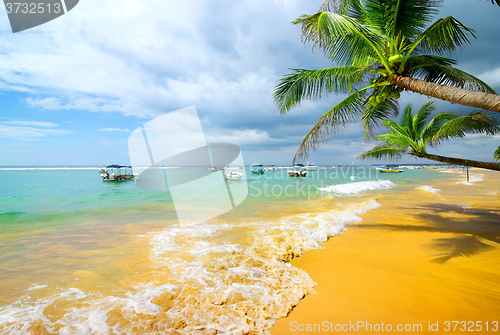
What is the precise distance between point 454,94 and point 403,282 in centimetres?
332

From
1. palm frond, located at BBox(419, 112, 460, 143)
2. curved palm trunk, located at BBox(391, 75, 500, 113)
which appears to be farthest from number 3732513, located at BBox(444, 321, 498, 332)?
palm frond, located at BBox(419, 112, 460, 143)

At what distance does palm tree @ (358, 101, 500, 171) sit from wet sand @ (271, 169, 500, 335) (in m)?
2.47

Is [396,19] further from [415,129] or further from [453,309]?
[453,309]

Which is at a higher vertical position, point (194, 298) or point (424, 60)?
point (424, 60)

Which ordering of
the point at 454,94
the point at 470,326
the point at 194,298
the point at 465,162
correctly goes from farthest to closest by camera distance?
the point at 465,162, the point at 454,94, the point at 194,298, the point at 470,326

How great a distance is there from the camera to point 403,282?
337 cm

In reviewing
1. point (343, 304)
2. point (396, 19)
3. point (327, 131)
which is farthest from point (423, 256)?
point (396, 19)

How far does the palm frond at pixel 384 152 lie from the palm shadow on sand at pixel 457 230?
2.61 metres

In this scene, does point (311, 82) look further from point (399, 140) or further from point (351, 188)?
point (351, 188)

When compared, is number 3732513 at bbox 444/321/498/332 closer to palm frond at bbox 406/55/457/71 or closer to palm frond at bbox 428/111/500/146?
palm frond at bbox 406/55/457/71

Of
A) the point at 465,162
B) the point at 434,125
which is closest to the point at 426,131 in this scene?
the point at 434,125

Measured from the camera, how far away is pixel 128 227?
7.45m

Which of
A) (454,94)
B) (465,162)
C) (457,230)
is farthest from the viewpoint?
(457,230)

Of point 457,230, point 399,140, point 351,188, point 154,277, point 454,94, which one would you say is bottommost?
point 351,188
